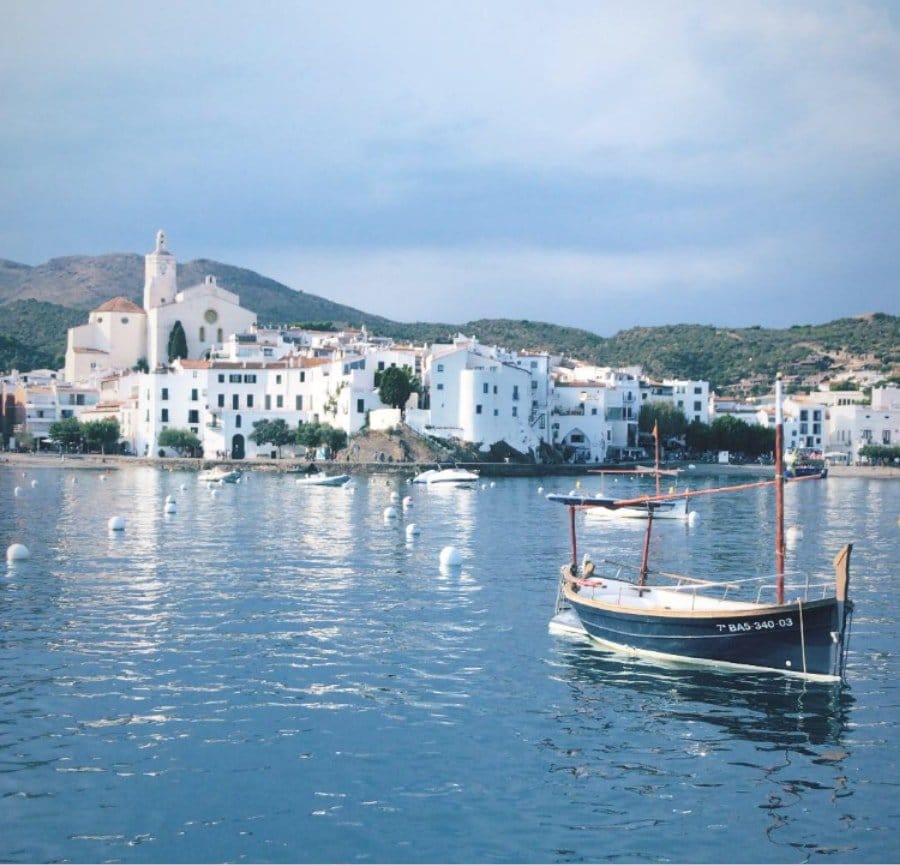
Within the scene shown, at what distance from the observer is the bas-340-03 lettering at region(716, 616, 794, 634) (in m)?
17.6

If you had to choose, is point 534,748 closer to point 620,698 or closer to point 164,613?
point 620,698

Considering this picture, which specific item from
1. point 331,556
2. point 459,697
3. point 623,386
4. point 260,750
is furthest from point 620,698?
point 623,386

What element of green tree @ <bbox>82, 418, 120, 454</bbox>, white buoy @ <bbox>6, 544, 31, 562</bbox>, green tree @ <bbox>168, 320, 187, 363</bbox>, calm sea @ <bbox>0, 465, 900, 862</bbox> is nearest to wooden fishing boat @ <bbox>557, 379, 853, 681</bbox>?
→ calm sea @ <bbox>0, 465, 900, 862</bbox>

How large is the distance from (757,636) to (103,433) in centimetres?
8626

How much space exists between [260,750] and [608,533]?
102 ft

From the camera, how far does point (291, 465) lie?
8531cm

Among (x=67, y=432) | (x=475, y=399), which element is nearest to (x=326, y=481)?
(x=475, y=399)

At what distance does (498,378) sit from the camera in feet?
295

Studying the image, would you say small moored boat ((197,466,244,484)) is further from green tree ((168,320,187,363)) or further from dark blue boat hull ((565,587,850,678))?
dark blue boat hull ((565,587,850,678))

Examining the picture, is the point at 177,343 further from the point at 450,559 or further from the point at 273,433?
the point at 450,559

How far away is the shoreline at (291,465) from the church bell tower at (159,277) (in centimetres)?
2658

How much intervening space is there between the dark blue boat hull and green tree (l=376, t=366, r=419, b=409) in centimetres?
6757

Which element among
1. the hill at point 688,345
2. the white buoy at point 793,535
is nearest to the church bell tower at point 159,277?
the hill at point 688,345

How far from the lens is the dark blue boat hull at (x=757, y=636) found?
17375 millimetres
